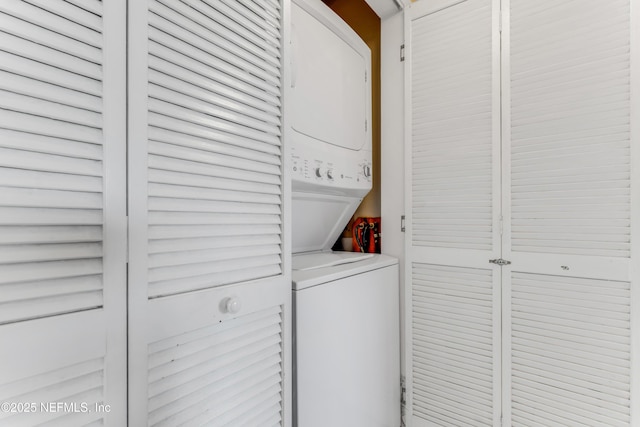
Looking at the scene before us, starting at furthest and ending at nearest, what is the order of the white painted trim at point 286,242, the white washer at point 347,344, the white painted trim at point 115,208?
1. the white washer at point 347,344
2. the white painted trim at point 286,242
3. the white painted trim at point 115,208

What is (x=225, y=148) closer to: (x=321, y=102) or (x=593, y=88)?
(x=321, y=102)

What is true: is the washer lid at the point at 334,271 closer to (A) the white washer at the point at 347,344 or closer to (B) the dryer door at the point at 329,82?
(A) the white washer at the point at 347,344

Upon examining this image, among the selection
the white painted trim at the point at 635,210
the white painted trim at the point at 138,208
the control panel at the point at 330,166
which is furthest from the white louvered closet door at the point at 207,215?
the white painted trim at the point at 635,210

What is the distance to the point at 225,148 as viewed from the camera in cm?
93

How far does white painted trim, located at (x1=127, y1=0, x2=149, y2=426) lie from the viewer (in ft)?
2.33

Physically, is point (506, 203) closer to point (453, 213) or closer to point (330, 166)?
point (453, 213)

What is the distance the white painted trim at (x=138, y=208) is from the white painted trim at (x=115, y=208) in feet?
0.04

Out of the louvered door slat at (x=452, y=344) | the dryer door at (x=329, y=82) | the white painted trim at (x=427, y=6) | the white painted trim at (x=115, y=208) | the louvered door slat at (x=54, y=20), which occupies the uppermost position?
the white painted trim at (x=427, y=6)

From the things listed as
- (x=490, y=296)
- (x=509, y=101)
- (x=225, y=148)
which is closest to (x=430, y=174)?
(x=509, y=101)

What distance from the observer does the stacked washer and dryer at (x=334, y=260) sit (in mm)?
1288

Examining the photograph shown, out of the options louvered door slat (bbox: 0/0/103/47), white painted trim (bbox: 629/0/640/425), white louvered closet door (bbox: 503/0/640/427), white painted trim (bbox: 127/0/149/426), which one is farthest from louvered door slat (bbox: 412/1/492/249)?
louvered door slat (bbox: 0/0/103/47)

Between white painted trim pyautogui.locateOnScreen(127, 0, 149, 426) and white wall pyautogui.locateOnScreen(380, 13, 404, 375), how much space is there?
1.55 meters

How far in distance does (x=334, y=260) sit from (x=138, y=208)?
1.13 metres

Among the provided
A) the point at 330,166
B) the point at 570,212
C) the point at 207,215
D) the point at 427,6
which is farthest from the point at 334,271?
the point at 427,6
